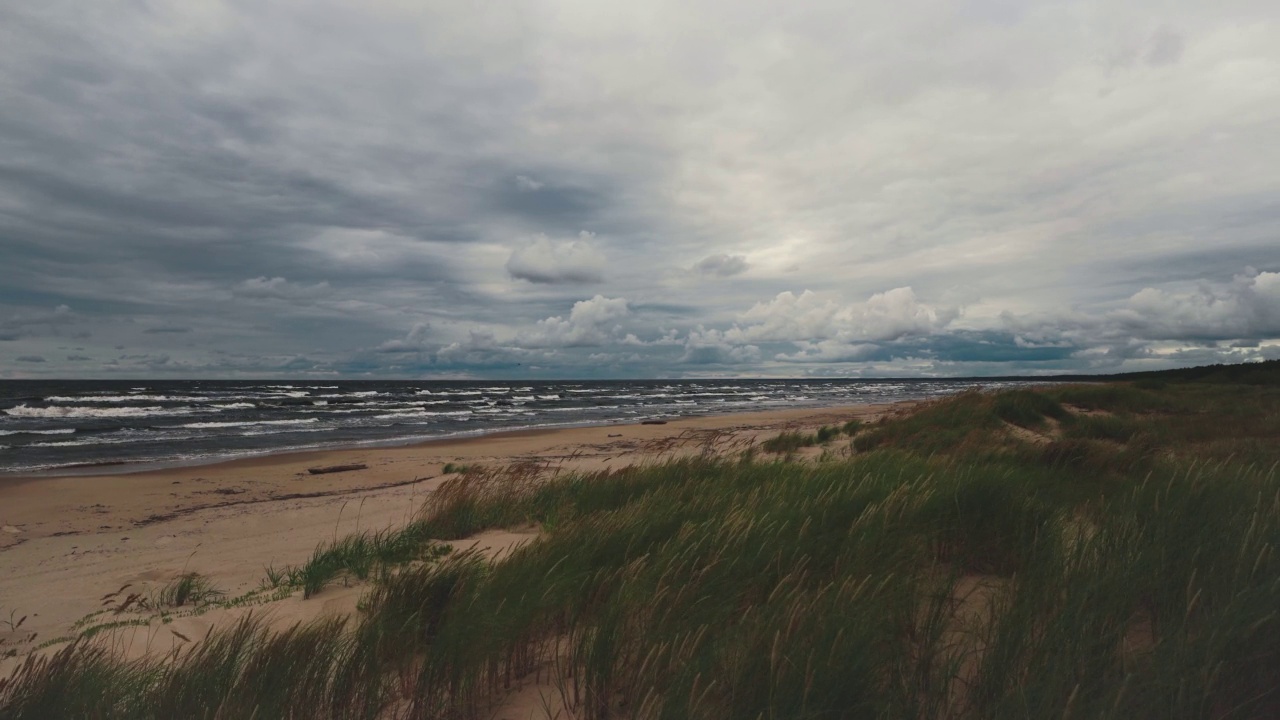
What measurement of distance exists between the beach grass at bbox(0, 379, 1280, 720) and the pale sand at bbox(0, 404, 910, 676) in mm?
1216

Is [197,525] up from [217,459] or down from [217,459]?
up

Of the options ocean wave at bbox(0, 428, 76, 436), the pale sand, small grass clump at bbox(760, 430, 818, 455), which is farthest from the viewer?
ocean wave at bbox(0, 428, 76, 436)

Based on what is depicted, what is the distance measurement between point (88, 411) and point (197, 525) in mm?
45641

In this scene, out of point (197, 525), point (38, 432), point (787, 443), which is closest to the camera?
point (197, 525)

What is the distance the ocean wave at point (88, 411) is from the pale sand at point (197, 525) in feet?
94.1

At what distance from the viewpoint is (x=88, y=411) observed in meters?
44.8

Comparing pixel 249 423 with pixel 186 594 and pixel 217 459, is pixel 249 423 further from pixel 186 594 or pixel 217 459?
pixel 186 594

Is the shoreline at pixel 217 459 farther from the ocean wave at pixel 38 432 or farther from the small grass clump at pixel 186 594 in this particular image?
the small grass clump at pixel 186 594

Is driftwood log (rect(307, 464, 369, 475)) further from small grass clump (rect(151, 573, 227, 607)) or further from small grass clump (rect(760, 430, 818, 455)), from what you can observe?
small grass clump (rect(151, 573, 227, 607))

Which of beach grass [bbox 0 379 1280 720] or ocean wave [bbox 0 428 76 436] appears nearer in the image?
beach grass [bbox 0 379 1280 720]

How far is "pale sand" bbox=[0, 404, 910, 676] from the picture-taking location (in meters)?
5.93

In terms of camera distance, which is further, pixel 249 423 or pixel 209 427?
pixel 249 423

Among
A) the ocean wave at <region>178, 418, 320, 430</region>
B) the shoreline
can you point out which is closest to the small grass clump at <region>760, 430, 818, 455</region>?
the shoreline

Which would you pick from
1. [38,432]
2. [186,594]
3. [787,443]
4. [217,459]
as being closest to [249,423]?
[38,432]
